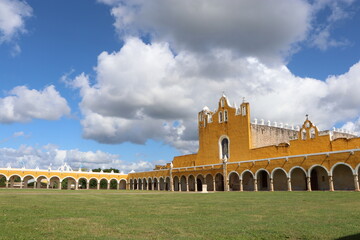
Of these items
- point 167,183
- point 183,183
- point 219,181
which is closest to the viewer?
point 219,181

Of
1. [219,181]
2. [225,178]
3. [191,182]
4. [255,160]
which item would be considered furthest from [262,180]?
[191,182]

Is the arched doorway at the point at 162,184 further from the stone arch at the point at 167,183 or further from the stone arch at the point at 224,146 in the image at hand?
the stone arch at the point at 224,146

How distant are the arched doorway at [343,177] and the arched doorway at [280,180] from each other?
495 centimetres

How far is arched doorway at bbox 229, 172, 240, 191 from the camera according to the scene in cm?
3687

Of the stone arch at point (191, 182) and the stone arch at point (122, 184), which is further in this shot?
the stone arch at point (122, 184)

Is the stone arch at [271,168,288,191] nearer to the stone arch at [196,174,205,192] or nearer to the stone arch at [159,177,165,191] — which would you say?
the stone arch at [196,174,205,192]

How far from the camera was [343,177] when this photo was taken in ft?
92.1

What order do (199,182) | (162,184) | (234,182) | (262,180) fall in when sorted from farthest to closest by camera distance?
(162,184) < (199,182) < (234,182) < (262,180)

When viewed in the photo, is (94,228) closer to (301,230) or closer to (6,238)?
(6,238)

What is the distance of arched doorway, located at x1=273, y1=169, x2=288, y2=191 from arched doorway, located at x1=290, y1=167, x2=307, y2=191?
74cm

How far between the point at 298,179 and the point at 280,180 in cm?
198

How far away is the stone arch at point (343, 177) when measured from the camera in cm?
2753

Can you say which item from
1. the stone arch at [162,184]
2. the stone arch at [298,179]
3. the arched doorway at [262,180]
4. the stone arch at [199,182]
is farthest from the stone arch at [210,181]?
the stone arch at [298,179]

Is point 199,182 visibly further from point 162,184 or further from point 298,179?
point 298,179
